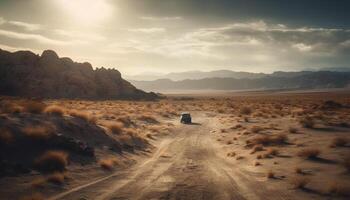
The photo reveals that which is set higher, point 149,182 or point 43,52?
point 43,52

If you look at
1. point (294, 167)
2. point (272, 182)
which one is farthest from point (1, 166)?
point (294, 167)

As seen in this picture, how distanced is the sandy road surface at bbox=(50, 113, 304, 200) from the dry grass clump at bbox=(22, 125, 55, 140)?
4010 mm

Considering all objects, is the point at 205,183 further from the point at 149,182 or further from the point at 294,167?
the point at 294,167

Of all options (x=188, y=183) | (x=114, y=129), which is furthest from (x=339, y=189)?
(x=114, y=129)

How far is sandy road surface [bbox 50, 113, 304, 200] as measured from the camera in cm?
1179

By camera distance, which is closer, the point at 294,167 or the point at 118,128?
the point at 294,167

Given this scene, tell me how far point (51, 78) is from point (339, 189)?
88679mm

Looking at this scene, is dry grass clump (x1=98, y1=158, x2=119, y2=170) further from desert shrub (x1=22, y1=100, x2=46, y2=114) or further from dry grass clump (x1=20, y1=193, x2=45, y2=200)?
desert shrub (x1=22, y1=100, x2=46, y2=114)

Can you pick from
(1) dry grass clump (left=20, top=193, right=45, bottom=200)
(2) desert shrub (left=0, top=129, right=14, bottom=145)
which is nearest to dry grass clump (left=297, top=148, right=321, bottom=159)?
(1) dry grass clump (left=20, top=193, right=45, bottom=200)

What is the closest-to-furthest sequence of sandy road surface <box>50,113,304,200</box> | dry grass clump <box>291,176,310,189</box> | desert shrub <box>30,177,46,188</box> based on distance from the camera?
1. sandy road surface <box>50,113,304,200</box>
2. desert shrub <box>30,177,46,188</box>
3. dry grass clump <box>291,176,310,189</box>

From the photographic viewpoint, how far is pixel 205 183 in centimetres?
1370

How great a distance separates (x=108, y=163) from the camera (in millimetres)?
16578

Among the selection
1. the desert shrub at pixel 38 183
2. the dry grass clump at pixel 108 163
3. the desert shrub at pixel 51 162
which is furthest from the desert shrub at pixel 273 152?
the desert shrub at pixel 38 183

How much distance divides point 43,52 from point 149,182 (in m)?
94.7
